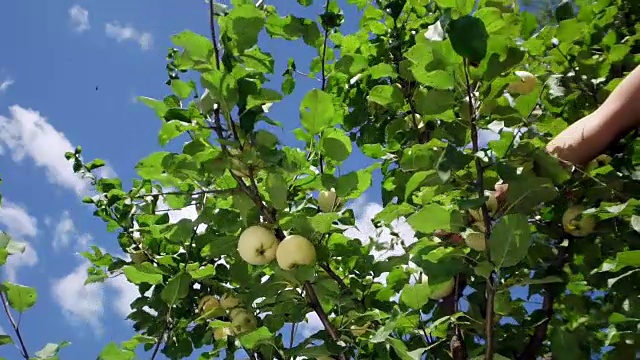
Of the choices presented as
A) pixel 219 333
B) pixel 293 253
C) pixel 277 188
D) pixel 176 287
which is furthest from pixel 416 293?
pixel 219 333

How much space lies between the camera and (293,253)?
4.86 feet

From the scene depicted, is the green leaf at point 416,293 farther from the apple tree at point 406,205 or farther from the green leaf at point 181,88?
the green leaf at point 181,88

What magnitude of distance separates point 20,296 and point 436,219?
848 millimetres

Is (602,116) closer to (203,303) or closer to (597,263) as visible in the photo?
(597,263)

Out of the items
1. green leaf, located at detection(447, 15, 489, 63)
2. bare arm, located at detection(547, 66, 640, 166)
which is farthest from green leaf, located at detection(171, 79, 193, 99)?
bare arm, located at detection(547, 66, 640, 166)

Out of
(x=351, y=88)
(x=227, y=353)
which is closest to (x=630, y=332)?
(x=227, y=353)

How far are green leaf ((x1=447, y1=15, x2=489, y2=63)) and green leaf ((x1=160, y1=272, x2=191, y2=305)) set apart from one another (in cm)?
76

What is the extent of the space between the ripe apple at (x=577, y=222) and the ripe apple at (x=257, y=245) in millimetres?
707

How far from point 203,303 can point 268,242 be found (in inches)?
17.6

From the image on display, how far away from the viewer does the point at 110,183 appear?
2.12 m

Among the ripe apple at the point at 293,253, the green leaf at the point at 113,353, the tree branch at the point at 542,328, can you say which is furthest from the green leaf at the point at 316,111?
the tree branch at the point at 542,328

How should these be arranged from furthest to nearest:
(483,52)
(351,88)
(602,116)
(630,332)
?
(351,88)
(602,116)
(630,332)
(483,52)

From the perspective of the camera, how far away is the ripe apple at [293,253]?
58.1 inches

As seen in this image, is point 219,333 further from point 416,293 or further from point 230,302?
point 416,293
